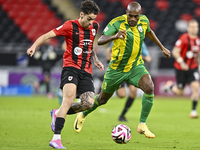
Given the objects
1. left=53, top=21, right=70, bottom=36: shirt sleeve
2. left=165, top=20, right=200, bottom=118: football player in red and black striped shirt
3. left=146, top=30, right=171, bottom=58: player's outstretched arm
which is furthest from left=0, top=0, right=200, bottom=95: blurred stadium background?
left=53, top=21, right=70, bottom=36: shirt sleeve

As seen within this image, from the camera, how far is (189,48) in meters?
10.1

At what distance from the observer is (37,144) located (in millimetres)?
5305

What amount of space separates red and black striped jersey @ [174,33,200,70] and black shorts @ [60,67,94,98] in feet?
16.7

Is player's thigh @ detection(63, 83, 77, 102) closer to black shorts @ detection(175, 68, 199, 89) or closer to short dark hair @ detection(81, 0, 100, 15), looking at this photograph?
short dark hair @ detection(81, 0, 100, 15)

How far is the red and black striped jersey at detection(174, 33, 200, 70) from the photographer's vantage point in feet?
33.1

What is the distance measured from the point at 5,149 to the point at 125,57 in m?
2.51

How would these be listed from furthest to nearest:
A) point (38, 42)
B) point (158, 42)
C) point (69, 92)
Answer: point (158, 42) → point (69, 92) → point (38, 42)

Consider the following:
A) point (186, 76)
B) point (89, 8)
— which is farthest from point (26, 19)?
point (89, 8)

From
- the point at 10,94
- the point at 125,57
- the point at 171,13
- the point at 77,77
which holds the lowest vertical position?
the point at 10,94

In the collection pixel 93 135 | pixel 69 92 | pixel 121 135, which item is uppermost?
pixel 69 92

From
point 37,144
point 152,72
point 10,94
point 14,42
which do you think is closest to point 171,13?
point 152,72

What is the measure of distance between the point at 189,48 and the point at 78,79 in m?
5.41

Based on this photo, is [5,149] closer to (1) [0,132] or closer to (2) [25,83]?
(1) [0,132]

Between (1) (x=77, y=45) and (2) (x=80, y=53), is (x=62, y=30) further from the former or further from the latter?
(2) (x=80, y=53)
